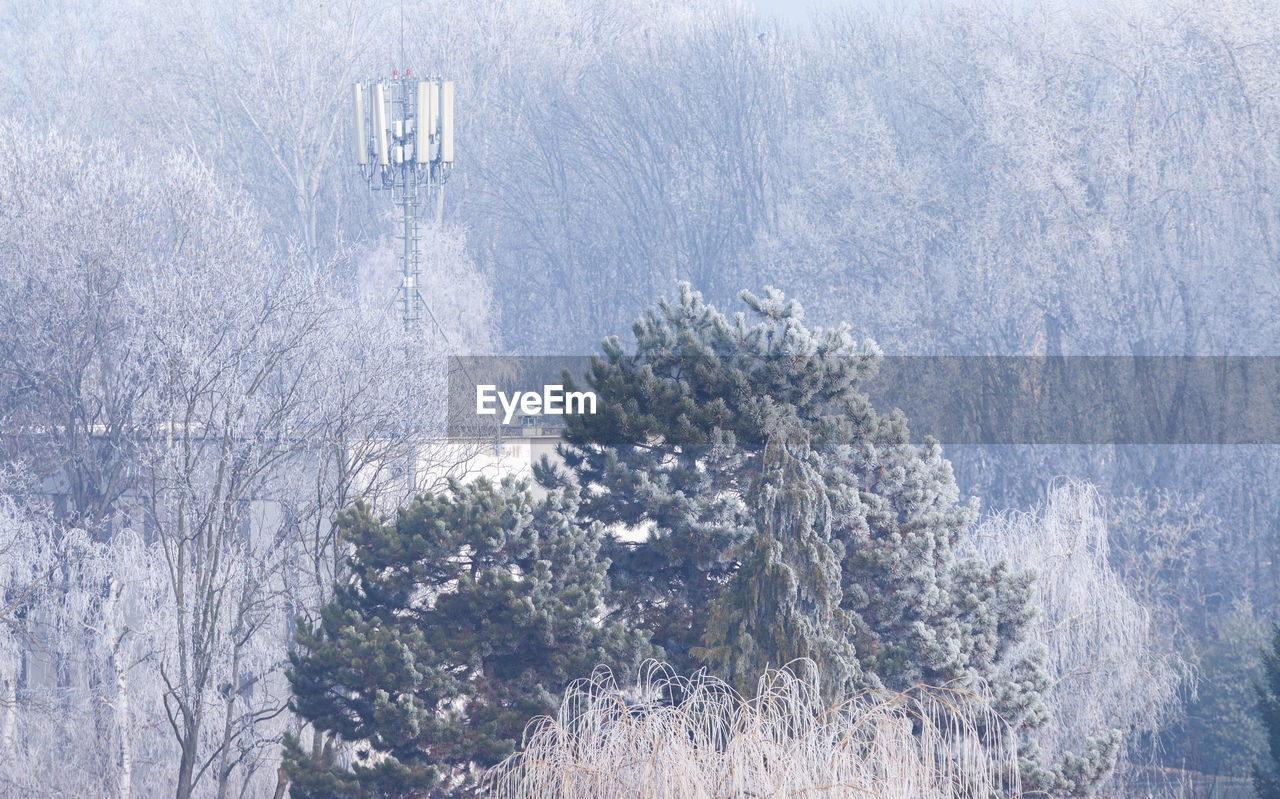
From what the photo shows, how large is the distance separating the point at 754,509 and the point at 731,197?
32447 millimetres

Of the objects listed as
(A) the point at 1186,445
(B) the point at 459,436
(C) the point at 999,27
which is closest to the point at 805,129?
(C) the point at 999,27

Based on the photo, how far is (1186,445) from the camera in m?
29.3

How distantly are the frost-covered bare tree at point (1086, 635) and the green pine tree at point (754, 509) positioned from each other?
6872mm

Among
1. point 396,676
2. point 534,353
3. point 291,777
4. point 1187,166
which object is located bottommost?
point 291,777

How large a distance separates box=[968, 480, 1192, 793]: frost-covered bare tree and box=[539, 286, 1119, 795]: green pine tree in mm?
6872

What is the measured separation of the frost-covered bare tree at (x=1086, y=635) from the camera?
19609 mm

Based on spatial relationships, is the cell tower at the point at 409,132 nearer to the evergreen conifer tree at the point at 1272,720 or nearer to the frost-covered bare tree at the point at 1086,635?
the frost-covered bare tree at the point at 1086,635

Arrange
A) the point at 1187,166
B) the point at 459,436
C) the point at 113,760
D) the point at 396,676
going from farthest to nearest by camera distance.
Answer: the point at 1187,166
the point at 459,436
the point at 113,760
the point at 396,676

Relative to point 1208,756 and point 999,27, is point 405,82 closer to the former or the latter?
point 999,27

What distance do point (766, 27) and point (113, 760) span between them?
34.2 meters

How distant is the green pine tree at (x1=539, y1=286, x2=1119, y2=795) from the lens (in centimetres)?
1205

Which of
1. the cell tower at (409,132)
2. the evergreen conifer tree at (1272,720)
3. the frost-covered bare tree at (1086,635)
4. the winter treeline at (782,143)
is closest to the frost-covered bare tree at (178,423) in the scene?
the cell tower at (409,132)

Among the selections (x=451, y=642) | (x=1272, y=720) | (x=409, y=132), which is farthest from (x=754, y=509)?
(x=409, y=132)

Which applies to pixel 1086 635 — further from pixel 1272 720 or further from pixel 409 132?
pixel 409 132
